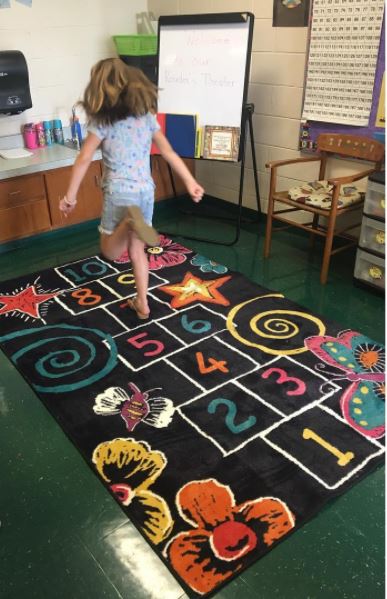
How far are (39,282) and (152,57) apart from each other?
2063mm

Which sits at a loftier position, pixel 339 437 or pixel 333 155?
pixel 333 155

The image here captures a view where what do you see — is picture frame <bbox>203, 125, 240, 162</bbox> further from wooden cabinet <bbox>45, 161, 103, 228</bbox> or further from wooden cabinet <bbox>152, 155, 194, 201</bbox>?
wooden cabinet <bbox>45, 161, 103, 228</bbox>

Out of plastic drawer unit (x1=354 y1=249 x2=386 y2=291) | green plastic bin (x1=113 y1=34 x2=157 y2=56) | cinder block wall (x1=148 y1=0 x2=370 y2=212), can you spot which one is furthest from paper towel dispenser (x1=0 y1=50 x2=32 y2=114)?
plastic drawer unit (x1=354 y1=249 x2=386 y2=291)

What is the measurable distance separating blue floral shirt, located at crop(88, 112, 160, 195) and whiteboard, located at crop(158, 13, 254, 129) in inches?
44.1

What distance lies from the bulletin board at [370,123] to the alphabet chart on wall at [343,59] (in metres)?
0.02

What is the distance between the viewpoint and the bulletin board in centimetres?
282

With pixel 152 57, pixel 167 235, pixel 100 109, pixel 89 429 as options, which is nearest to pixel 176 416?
pixel 89 429

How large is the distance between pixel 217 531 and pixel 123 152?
1.63m

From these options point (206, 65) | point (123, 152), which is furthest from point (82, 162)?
point (206, 65)

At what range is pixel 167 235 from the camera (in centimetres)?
377

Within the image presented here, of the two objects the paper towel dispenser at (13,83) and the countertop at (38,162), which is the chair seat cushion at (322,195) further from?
the paper towel dispenser at (13,83)

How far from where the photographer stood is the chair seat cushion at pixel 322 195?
294cm

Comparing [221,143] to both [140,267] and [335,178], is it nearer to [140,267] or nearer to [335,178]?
[335,178]

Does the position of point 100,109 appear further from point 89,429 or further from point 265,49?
point 265,49
